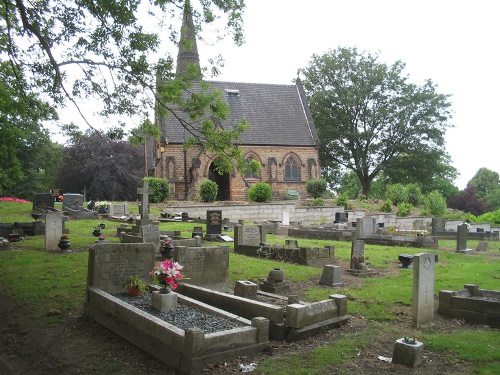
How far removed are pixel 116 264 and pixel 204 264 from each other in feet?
6.33

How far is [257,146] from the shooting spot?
38.3 metres

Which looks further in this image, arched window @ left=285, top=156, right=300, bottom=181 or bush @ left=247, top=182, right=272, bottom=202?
arched window @ left=285, top=156, right=300, bottom=181

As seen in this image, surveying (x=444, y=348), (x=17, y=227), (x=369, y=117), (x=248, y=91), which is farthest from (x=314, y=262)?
(x=369, y=117)

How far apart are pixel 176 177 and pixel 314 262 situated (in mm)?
23559

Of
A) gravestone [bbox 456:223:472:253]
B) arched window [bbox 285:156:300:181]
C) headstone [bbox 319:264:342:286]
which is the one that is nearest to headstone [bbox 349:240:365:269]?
headstone [bbox 319:264:342:286]

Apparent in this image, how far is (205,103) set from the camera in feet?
37.4

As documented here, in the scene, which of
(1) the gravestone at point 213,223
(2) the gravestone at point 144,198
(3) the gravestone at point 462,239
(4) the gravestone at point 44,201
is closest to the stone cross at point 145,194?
(2) the gravestone at point 144,198

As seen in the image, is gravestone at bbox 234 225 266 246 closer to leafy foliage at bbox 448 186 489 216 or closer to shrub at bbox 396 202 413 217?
shrub at bbox 396 202 413 217

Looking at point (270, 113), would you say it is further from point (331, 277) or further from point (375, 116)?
point (331, 277)

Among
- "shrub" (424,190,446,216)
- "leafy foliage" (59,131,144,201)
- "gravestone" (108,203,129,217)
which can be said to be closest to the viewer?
"gravestone" (108,203,129,217)

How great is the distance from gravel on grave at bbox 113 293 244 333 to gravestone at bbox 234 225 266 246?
7.28 metres

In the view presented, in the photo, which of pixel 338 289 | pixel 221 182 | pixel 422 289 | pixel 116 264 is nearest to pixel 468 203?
pixel 221 182

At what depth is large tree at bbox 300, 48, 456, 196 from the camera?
145 ft

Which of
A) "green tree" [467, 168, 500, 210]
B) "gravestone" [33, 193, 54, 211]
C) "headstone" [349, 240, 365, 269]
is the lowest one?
"headstone" [349, 240, 365, 269]
